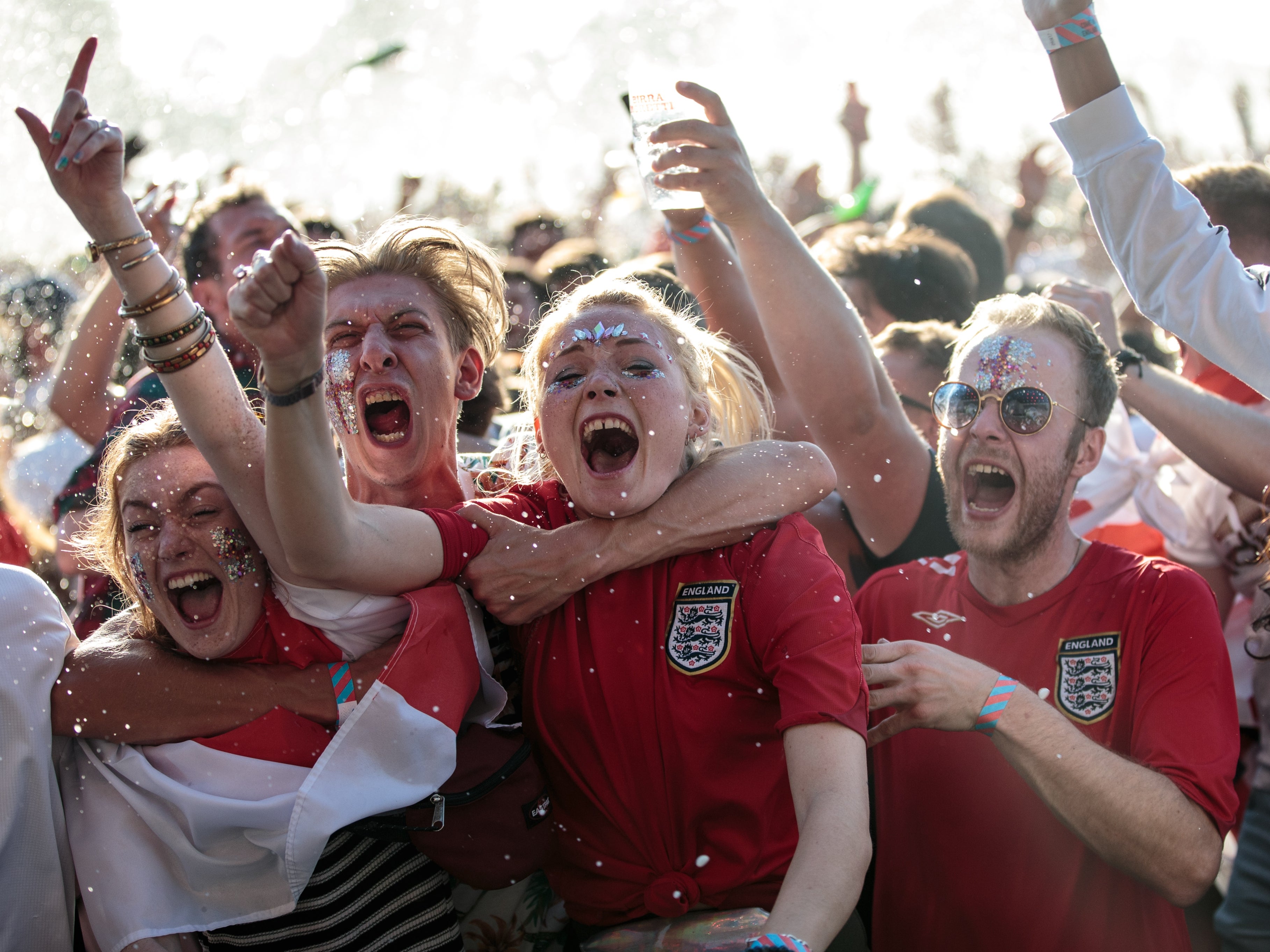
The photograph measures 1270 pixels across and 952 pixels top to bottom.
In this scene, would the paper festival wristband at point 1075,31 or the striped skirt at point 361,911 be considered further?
the paper festival wristband at point 1075,31

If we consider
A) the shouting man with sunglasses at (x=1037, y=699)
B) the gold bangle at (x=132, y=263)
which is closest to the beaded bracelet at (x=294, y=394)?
the gold bangle at (x=132, y=263)

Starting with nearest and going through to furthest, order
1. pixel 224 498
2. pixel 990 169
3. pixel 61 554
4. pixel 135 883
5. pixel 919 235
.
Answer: pixel 135 883 → pixel 224 498 → pixel 61 554 → pixel 919 235 → pixel 990 169

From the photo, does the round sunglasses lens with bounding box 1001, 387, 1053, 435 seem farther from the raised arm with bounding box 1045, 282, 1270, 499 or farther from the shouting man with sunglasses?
the raised arm with bounding box 1045, 282, 1270, 499

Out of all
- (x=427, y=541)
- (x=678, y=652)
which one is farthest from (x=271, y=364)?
(x=678, y=652)

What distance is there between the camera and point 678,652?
6.51 feet

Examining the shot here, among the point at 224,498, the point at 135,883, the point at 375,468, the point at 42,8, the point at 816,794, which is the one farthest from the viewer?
the point at 42,8

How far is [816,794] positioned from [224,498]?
48.4 inches

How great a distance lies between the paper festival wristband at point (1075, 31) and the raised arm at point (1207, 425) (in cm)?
89

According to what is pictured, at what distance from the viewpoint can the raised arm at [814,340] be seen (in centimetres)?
250

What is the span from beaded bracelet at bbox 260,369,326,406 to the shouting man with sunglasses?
1150 mm

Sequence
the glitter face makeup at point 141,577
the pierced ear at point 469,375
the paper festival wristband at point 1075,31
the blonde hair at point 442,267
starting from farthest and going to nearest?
the pierced ear at point 469,375, the blonde hair at point 442,267, the paper festival wristband at point 1075,31, the glitter face makeup at point 141,577

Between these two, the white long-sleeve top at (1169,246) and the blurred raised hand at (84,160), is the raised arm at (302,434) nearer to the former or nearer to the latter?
the blurred raised hand at (84,160)

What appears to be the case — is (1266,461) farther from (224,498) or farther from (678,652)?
(224,498)

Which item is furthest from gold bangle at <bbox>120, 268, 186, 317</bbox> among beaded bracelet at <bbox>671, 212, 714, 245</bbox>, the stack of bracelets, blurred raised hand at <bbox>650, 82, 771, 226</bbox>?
beaded bracelet at <bbox>671, 212, 714, 245</bbox>
